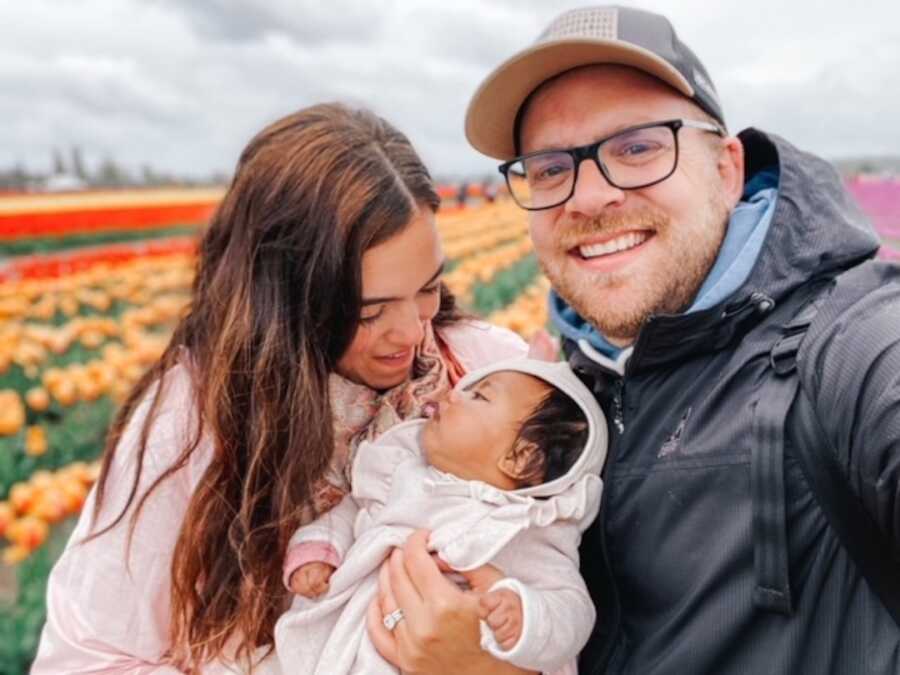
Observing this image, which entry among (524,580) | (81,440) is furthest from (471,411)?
(81,440)

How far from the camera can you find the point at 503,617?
1.35 m

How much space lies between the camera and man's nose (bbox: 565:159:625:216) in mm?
1611

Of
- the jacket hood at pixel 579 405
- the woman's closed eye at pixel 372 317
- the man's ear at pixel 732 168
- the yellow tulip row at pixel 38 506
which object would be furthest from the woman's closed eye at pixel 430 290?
the yellow tulip row at pixel 38 506

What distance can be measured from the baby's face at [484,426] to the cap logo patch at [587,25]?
0.71 m

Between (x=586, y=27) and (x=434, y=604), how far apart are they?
1169 mm

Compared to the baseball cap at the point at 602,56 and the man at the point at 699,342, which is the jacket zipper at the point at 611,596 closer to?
the man at the point at 699,342

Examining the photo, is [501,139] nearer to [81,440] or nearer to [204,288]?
[204,288]

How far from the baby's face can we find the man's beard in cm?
21

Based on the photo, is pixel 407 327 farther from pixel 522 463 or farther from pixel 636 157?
pixel 636 157

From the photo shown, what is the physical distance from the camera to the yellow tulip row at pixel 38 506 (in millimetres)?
3104

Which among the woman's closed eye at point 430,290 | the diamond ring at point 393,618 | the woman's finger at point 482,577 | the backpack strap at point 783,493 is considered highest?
the woman's closed eye at point 430,290

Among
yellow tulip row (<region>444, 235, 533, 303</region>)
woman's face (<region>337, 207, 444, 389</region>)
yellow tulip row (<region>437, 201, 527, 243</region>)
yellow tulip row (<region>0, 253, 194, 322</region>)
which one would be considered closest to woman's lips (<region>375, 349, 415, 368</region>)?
woman's face (<region>337, 207, 444, 389</region>)

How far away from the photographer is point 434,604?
1398 mm

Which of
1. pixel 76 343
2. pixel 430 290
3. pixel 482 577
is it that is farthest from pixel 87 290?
pixel 482 577
